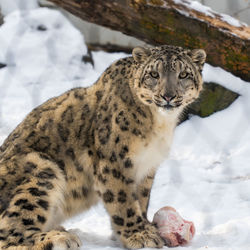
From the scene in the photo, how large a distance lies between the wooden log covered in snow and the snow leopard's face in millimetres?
1909

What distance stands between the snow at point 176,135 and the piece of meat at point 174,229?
0.25ft

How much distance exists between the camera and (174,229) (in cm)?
388

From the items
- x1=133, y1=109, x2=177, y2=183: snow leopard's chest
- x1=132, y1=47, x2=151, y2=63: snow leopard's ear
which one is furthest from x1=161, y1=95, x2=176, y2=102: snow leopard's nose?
x1=132, y1=47, x2=151, y2=63: snow leopard's ear

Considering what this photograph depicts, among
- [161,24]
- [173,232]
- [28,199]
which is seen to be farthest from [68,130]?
[161,24]

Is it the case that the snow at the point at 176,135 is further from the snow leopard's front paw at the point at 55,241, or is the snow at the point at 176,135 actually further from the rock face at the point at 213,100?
the snow leopard's front paw at the point at 55,241

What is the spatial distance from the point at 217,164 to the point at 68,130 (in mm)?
2547

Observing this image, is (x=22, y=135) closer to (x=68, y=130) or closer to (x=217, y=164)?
(x=68, y=130)

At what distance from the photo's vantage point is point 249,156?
19.9 ft

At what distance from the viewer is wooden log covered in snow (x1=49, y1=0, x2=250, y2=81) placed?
5.80 m

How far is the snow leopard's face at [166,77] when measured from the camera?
3.77 metres

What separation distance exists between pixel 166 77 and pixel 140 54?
0.99ft

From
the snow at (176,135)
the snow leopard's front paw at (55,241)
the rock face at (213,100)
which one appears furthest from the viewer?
the rock face at (213,100)

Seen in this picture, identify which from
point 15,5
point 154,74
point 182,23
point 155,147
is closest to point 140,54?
point 154,74

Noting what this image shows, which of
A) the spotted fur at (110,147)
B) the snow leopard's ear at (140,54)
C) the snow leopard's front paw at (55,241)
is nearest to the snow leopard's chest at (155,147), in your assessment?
the spotted fur at (110,147)
